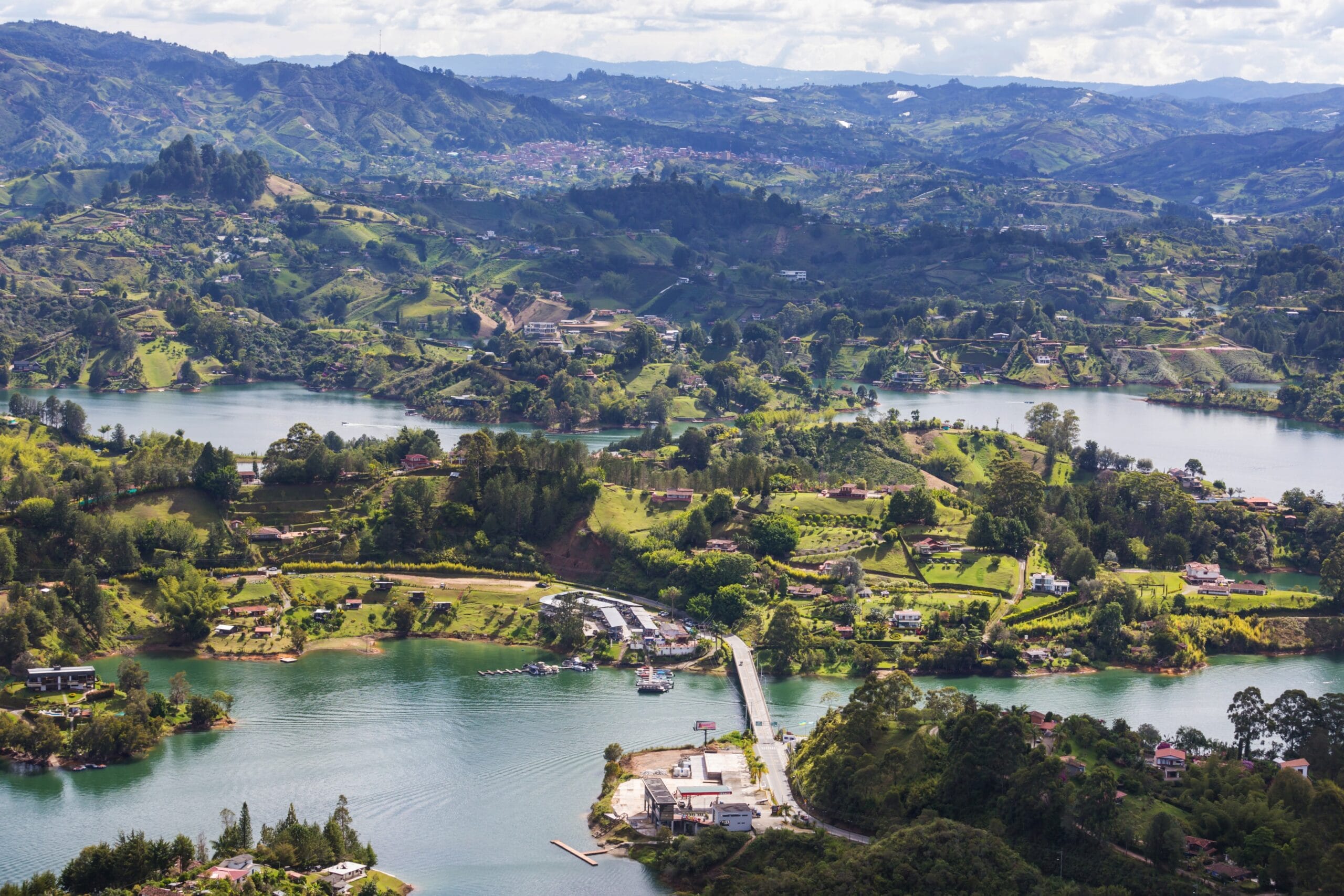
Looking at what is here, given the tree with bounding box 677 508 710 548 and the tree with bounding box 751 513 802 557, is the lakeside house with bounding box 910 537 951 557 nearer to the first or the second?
the tree with bounding box 751 513 802 557

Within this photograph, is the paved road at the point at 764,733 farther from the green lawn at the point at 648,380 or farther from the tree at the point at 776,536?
the green lawn at the point at 648,380

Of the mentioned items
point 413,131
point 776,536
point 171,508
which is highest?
point 413,131

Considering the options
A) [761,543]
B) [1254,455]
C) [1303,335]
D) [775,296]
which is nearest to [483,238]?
[775,296]

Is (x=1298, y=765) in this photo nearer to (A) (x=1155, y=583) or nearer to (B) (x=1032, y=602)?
(B) (x=1032, y=602)

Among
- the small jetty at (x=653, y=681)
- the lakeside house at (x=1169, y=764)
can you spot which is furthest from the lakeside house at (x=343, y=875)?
the lakeside house at (x=1169, y=764)

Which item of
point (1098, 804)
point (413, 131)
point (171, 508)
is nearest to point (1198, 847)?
point (1098, 804)

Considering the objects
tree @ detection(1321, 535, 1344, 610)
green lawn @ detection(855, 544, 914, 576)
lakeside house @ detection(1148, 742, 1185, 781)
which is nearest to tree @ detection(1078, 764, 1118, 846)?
lakeside house @ detection(1148, 742, 1185, 781)
